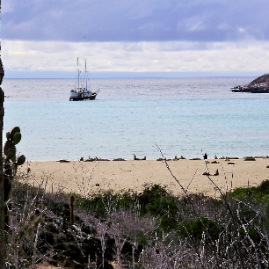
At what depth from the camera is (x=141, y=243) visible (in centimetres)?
752

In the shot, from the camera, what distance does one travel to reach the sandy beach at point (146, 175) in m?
17.2

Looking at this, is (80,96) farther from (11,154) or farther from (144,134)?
(11,154)

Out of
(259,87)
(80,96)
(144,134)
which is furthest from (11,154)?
(259,87)

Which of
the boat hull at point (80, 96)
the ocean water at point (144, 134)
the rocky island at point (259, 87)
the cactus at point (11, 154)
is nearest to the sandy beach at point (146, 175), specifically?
the ocean water at point (144, 134)

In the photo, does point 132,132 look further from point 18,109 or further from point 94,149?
point 18,109

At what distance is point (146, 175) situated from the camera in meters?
20.5

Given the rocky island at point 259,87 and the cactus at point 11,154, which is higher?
the rocky island at point 259,87

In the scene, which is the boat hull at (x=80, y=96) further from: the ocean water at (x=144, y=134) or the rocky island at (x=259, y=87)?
the rocky island at (x=259, y=87)

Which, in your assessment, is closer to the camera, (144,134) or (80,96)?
(144,134)

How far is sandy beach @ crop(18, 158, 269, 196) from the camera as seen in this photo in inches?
679

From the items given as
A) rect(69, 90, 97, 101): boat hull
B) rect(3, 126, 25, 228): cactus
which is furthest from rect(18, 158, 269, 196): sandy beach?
rect(69, 90, 97, 101): boat hull

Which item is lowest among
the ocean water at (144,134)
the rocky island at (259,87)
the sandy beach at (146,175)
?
the ocean water at (144,134)

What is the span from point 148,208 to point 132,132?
134 feet

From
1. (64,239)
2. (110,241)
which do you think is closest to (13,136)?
(64,239)
